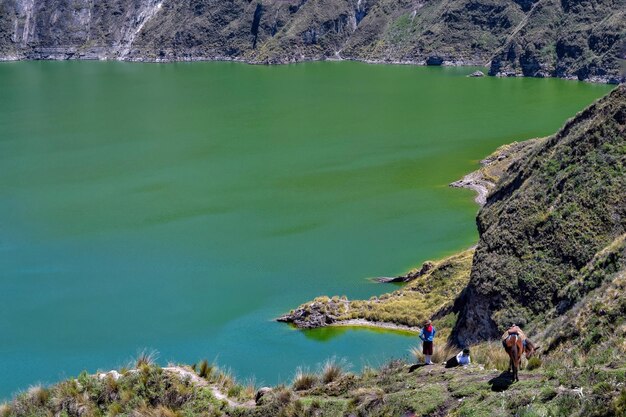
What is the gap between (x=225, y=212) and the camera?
56.8 m

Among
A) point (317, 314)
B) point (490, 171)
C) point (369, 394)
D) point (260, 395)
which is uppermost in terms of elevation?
point (490, 171)

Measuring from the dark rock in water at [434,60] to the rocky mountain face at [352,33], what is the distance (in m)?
0.20

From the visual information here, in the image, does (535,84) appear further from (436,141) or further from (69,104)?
(69,104)

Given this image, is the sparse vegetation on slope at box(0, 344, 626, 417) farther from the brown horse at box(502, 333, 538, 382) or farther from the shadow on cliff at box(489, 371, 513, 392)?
the brown horse at box(502, 333, 538, 382)

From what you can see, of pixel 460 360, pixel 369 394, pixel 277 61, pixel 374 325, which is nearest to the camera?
pixel 369 394

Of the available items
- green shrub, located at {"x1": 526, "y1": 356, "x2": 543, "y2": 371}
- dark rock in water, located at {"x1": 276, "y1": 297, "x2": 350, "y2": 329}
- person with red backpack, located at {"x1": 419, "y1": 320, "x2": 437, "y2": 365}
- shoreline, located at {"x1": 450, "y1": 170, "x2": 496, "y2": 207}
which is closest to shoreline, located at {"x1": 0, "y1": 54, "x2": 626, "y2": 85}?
shoreline, located at {"x1": 450, "y1": 170, "x2": 496, "y2": 207}

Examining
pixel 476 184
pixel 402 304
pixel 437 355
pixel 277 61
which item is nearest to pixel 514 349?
pixel 437 355

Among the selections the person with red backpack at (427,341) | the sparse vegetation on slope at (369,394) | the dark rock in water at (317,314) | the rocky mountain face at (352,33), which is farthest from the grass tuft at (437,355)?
the rocky mountain face at (352,33)

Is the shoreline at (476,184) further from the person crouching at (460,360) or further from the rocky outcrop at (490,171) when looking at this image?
the person crouching at (460,360)

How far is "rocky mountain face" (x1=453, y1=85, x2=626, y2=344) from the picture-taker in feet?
82.7

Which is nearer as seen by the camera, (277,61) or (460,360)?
(460,360)

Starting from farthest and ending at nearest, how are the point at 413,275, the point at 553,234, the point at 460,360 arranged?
1. the point at 413,275
2. the point at 553,234
3. the point at 460,360

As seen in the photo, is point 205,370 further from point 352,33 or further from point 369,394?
point 352,33

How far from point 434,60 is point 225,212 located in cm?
10918
